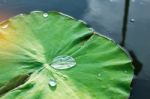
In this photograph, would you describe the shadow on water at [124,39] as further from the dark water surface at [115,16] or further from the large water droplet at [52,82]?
the large water droplet at [52,82]

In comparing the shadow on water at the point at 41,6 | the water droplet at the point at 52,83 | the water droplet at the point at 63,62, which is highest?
the shadow on water at the point at 41,6

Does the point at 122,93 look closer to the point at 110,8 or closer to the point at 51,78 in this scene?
the point at 51,78

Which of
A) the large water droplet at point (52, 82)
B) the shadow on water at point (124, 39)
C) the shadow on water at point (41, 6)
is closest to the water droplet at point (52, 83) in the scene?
the large water droplet at point (52, 82)

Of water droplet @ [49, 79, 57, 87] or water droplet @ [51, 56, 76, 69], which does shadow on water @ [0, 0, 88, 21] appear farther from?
water droplet @ [49, 79, 57, 87]

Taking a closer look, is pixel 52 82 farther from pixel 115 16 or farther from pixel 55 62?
pixel 115 16

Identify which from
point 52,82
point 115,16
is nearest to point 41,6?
point 115,16

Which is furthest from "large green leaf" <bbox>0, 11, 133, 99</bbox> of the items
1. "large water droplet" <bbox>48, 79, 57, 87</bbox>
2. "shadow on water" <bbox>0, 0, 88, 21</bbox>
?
"shadow on water" <bbox>0, 0, 88, 21</bbox>
